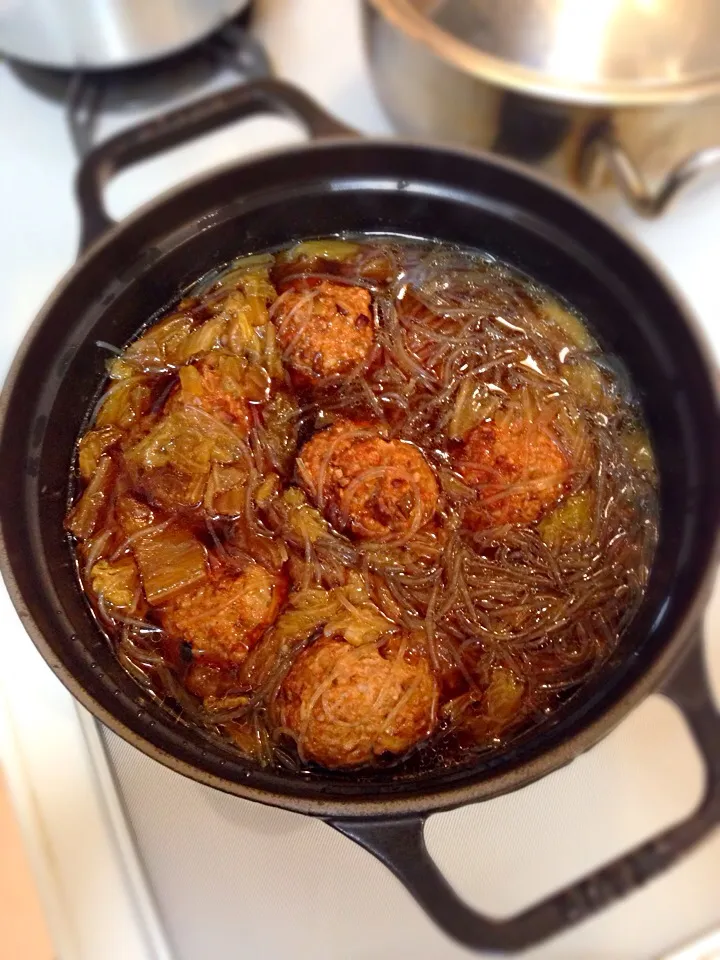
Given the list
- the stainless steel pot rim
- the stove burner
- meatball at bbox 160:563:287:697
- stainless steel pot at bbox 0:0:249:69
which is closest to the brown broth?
meatball at bbox 160:563:287:697

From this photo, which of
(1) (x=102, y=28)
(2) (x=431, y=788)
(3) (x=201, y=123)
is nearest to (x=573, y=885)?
(2) (x=431, y=788)

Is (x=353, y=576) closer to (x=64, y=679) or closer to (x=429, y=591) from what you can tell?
(x=429, y=591)

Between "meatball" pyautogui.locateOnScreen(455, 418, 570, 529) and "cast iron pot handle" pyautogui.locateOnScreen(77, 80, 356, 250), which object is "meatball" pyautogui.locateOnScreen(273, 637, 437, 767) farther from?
"cast iron pot handle" pyautogui.locateOnScreen(77, 80, 356, 250)

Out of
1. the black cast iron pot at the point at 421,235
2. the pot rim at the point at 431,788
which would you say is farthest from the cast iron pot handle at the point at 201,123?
the pot rim at the point at 431,788

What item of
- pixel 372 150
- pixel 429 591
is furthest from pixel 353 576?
pixel 372 150

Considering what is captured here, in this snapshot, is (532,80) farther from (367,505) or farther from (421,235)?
(367,505)
